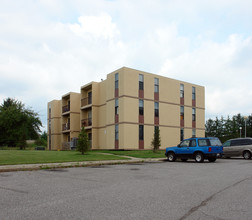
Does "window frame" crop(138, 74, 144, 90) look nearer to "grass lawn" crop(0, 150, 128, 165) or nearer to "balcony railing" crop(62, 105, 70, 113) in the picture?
"grass lawn" crop(0, 150, 128, 165)

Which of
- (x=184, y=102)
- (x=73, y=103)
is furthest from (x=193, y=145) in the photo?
(x=73, y=103)

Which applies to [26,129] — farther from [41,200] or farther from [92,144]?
[41,200]

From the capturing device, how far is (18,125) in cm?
4503

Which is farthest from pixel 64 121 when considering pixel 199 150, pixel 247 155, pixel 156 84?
pixel 199 150

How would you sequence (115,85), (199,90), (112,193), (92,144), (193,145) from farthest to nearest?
1. (199,90)
2. (92,144)
3. (115,85)
4. (193,145)
5. (112,193)

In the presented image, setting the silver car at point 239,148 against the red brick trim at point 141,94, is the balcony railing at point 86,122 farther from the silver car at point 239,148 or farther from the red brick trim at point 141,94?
the silver car at point 239,148

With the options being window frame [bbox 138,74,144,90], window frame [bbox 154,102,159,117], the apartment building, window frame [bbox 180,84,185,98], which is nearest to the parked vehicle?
window frame [bbox 138,74,144,90]

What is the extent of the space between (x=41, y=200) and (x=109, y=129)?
94.9 feet

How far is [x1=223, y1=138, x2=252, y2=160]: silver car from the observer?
23.1 m

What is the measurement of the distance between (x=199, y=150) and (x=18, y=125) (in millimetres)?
33639

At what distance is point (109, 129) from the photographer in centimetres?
3556

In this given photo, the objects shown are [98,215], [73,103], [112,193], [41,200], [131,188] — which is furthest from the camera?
[73,103]

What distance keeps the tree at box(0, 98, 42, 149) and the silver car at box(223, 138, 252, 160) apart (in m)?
29.9

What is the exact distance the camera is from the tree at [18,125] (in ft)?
144
